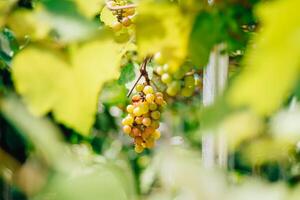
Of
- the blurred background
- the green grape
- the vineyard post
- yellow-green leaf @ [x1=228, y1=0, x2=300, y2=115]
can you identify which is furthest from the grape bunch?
A: yellow-green leaf @ [x1=228, y1=0, x2=300, y2=115]

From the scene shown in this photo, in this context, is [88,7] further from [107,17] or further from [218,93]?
[107,17]

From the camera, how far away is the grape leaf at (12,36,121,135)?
28cm

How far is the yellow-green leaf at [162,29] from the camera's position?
297 millimetres

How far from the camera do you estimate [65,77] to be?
29 centimetres

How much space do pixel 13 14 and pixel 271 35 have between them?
144 millimetres

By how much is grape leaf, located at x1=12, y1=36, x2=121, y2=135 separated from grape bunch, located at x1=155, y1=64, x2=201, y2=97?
30 centimetres

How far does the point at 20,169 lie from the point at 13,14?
0.08 metres

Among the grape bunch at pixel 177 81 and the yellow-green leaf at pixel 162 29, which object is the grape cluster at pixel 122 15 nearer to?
the grape bunch at pixel 177 81

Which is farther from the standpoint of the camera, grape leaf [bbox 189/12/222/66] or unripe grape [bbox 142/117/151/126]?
unripe grape [bbox 142/117/151/126]

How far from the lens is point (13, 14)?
293mm

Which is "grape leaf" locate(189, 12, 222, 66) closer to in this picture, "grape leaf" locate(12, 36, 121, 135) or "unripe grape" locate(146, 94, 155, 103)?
"grape leaf" locate(12, 36, 121, 135)

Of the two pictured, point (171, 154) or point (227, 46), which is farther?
point (227, 46)

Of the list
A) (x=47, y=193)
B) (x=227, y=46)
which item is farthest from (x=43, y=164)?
(x=227, y=46)

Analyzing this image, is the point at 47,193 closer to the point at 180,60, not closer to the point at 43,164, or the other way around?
the point at 43,164
